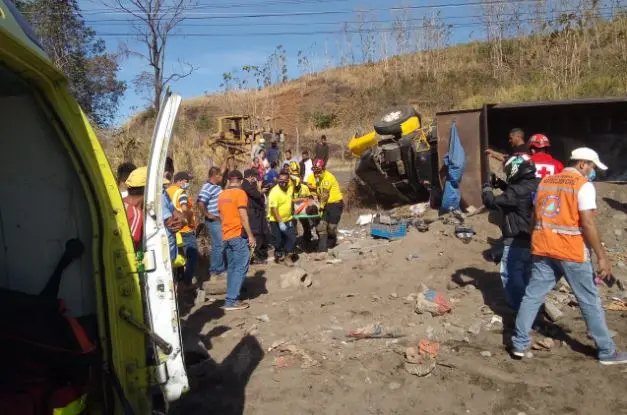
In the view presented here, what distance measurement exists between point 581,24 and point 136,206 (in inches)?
868

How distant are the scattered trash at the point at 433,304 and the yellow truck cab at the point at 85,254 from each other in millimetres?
3736

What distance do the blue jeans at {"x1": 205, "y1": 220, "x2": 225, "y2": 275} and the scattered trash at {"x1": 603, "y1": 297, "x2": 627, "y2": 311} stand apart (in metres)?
4.89

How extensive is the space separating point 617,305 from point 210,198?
5194mm

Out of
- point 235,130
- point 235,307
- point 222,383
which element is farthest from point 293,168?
point 235,130

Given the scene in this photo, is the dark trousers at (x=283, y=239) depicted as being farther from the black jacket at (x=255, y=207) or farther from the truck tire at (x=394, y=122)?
the truck tire at (x=394, y=122)

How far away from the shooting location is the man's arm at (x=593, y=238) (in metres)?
4.18

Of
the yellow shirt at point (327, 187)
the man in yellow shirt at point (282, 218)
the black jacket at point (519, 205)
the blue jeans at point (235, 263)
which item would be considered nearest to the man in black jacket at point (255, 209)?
the man in yellow shirt at point (282, 218)

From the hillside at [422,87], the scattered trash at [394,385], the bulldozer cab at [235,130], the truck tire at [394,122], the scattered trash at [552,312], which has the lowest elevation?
the scattered trash at [394,385]

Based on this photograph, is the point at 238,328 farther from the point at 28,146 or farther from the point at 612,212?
the point at 612,212

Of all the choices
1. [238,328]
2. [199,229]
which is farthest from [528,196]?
[199,229]

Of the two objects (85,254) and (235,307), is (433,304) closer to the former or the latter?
(235,307)

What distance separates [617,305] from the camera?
5.75 metres

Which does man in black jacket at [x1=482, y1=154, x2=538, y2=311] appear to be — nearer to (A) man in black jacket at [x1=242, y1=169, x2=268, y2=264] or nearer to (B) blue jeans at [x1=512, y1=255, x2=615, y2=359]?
(B) blue jeans at [x1=512, y1=255, x2=615, y2=359]

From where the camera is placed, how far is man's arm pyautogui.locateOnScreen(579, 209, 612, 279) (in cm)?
418
